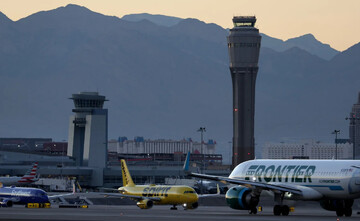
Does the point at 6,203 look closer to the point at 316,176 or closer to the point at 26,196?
the point at 26,196

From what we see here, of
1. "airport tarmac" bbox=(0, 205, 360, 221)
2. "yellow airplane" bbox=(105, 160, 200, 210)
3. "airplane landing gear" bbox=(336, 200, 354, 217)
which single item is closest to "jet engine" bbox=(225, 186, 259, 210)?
"airport tarmac" bbox=(0, 205, 360, 221)

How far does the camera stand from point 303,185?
75875 mm

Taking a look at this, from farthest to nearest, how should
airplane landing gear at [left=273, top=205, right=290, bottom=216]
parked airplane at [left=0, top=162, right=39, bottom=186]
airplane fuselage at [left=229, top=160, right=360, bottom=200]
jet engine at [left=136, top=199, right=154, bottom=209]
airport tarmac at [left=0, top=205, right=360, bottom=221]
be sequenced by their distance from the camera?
parked airplane at [left=0, top=162, right=39, bottom=186]
jet engine at [left=136, top=199, right=154, bottom=209]
airplane landing gear at [left=273, top=205, right=290, bottom=216]
airplane fuselage at [left=229, top=160, right=360, bottom=200]
airport tarmac at [left=0, top=205, right=360, bottom=221]

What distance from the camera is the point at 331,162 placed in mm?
75812

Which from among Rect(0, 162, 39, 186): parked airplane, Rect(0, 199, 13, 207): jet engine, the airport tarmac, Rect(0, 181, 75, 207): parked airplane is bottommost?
the airport tarmac

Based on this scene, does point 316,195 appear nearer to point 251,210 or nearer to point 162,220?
point 251,210

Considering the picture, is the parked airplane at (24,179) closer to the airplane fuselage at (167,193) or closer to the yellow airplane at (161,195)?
the yellow airplane at (161,195)

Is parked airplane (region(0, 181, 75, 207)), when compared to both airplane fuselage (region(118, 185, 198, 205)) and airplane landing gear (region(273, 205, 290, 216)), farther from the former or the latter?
airplane landing gear (region(273, 205, 290, 216))

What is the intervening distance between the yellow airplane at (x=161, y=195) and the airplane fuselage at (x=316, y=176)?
2113 cm

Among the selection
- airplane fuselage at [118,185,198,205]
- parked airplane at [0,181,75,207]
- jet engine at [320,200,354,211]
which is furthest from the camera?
parked airplane at [0,181,75,207]

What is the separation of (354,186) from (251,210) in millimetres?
8934

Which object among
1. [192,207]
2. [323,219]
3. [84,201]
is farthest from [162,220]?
[84,201]

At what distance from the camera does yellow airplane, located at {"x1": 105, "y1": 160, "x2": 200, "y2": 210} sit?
100062 millimetres

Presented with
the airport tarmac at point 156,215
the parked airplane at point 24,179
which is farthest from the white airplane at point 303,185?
the parked airplane at point 24,179
